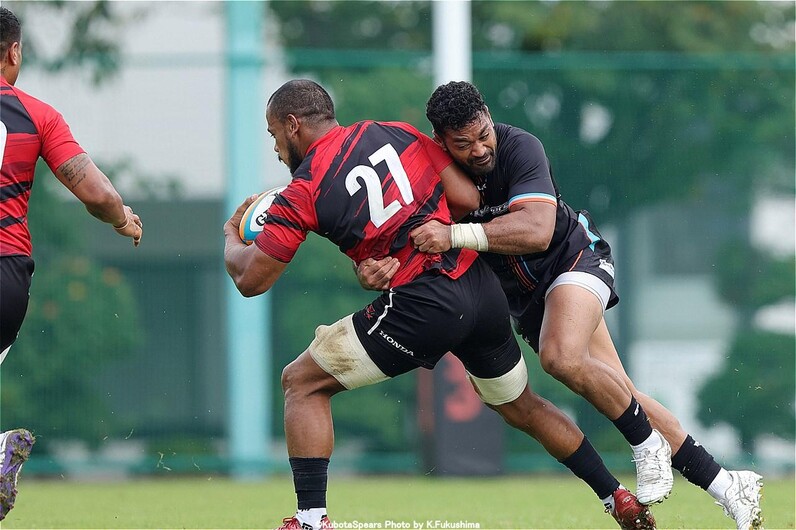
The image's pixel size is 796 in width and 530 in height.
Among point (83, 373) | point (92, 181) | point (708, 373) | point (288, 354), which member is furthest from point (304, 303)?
point (92, 181)

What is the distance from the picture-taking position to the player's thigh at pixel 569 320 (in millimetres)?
4984

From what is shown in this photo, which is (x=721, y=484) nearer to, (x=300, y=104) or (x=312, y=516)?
(x=312, y=516)

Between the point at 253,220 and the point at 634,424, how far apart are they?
197 centimetres

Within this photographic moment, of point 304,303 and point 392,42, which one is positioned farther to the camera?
point 392,42

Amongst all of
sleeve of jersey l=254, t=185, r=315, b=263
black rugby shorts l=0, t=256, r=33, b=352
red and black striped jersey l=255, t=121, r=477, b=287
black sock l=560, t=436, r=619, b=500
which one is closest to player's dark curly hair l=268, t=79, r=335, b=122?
red and black striped jersey l=255, t=121, r=477, b=287

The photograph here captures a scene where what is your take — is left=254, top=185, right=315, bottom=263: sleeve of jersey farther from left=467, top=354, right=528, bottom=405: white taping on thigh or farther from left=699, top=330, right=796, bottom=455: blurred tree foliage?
left=699, top=330, right=796, bottom=455: blurred tree foliage

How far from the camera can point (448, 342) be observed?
484 centimetres

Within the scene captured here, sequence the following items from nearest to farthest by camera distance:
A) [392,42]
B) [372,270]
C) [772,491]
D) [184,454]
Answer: [372,270] → [772,491] → [184,454] → [392,42]

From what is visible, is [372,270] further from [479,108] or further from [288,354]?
[288,354]

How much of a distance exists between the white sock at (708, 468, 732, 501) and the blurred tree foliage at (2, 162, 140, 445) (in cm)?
718

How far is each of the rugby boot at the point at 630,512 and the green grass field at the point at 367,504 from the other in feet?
2.07

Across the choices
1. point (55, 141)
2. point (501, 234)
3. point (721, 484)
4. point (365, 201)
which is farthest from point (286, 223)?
point (721, 484)

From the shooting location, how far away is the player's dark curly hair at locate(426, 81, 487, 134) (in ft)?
15.9

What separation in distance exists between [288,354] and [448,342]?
639 centimetres
